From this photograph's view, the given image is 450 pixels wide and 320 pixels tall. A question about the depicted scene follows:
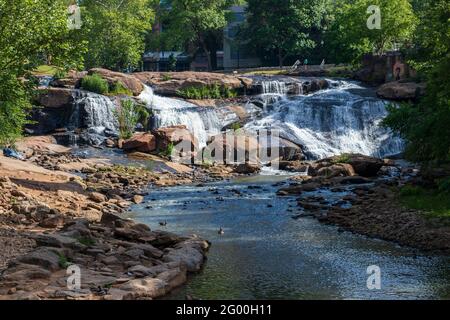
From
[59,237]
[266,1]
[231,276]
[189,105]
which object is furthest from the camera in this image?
[266,1]

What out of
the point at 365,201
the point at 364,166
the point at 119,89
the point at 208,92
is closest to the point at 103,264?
the point at 365,201

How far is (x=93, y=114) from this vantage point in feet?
149

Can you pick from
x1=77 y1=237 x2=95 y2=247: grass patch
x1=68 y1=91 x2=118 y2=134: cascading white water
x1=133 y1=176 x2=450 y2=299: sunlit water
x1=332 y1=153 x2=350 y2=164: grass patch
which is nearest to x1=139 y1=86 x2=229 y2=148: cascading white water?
x1=68 y1=91 x2=118 y2=134: cascading white water

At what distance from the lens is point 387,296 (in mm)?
14570

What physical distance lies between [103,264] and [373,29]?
157 ft

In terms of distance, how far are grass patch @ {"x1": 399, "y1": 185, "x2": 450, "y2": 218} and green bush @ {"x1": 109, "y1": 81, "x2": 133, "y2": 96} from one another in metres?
28.3

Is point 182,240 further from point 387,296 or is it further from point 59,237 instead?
point 387,296

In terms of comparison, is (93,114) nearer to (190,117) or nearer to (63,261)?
(190,117)

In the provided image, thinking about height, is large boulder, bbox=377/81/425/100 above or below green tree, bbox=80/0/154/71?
below

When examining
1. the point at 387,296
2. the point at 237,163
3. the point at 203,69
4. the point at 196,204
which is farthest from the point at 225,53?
the point at 387,296

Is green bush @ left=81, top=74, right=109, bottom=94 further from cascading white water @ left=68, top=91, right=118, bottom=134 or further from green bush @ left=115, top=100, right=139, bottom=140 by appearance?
green bush @ left=115, top=100, right=139, bottom=140

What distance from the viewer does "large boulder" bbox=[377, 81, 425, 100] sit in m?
47.3

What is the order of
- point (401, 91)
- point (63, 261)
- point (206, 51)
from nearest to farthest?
point (63, 261) → point (401, 91) → point (206, 51)

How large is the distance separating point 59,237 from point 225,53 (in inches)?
2541
